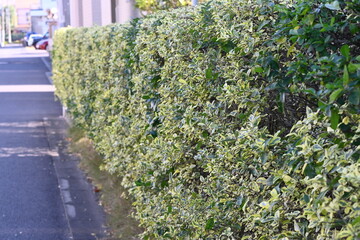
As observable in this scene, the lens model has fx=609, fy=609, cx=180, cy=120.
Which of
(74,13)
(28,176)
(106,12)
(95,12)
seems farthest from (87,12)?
(28,176)

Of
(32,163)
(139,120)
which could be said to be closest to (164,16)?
(139,120)

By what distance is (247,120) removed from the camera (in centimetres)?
336

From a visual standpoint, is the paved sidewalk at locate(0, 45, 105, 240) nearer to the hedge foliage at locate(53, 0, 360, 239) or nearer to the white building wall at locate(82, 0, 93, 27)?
the hedge foliage at locate(53, 0, 360, 239)

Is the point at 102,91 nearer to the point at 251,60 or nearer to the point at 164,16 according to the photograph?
the point at 164,16

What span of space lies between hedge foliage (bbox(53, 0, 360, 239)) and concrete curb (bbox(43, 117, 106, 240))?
2.81ft

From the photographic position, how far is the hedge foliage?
234 cm

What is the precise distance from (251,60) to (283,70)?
14.5 inches

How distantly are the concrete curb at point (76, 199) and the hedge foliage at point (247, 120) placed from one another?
0.86 m

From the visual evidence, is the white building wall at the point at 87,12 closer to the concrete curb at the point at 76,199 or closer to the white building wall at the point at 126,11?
the white building wall at the point at 126,11

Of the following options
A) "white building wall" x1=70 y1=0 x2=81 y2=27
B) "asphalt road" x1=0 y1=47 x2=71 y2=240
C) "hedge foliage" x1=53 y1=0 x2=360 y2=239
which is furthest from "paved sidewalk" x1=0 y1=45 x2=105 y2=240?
"white building wall" x1=70 y1=0 x2=81 y2=27

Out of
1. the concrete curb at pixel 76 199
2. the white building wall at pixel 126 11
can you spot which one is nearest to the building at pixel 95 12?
the white building wall at pixel 126 11

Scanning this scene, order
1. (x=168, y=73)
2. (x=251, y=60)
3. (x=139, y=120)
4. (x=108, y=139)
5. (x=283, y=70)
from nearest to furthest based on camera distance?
1. (x=283, y=70)
2. (x=251, y=60)
3. (x=168, y=73)
4. (x=139, y=120)
5. (x=108, y=139)

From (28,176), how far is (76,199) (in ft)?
5.04

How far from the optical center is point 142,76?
5664mm
